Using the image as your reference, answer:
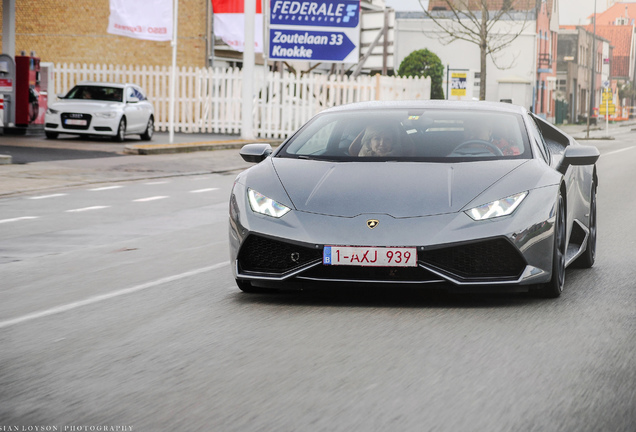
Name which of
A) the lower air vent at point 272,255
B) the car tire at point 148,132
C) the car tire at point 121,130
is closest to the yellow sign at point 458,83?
the car tire at point 148,132

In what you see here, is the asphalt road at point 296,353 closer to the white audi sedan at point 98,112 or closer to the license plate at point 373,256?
the license plate at point 373,256

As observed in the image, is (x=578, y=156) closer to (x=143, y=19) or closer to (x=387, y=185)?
(x=387, y=185)

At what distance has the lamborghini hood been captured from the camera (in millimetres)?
6352

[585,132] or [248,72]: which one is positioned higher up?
[248,72]

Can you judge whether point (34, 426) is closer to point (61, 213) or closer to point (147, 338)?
point (147, 338)

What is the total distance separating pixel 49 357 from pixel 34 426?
4.04 feet

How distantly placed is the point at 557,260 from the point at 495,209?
66 centimetres

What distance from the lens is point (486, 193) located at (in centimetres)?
641

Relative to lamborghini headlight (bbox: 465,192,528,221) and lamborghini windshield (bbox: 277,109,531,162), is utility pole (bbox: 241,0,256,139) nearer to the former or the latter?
lamborghini windshield (bbox: 277,109,531,162)

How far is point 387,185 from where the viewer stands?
6.59 metres

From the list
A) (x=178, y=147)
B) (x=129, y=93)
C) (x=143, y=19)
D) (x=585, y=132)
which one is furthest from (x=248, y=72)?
(x=585, y=132)

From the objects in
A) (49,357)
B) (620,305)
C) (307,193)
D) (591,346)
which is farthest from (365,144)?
(49,357)

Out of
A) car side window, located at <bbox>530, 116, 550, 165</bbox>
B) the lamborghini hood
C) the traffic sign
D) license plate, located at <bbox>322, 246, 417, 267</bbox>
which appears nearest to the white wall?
the traffic sign

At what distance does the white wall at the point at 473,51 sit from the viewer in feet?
229
